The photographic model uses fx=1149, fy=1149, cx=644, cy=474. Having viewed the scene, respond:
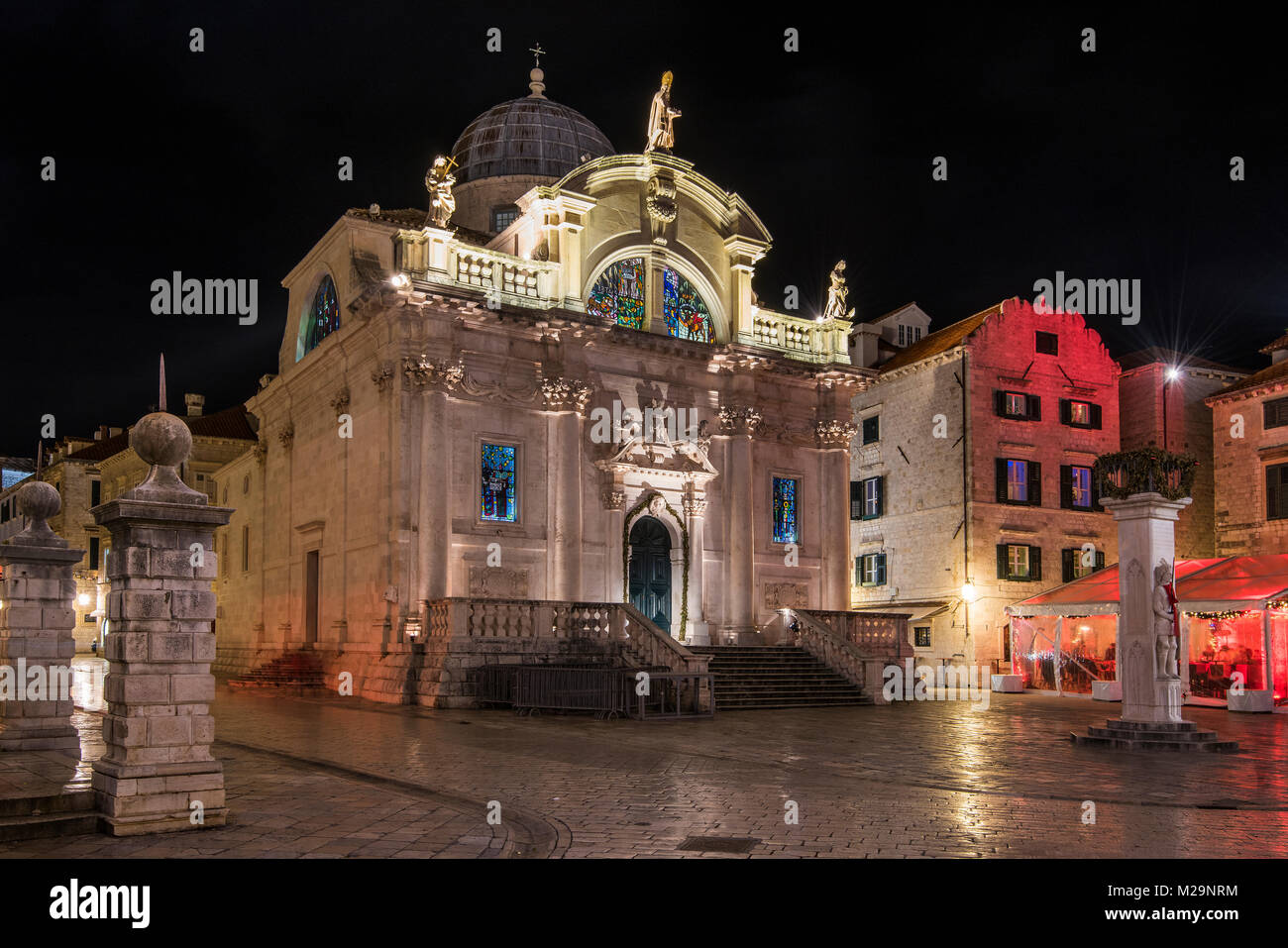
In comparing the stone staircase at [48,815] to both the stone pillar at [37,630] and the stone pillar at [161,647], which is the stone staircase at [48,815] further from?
the stone pillar at [37,630]

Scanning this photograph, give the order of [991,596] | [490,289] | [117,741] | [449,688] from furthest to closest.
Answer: [991,596], [490,289], [449,688], [117,741]

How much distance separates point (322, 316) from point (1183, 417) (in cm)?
3089

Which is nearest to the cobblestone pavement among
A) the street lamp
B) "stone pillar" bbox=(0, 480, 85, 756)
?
"stone pillar" bbox=(0, 480, 85, 756)

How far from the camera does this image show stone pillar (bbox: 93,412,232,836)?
9688 millimetres

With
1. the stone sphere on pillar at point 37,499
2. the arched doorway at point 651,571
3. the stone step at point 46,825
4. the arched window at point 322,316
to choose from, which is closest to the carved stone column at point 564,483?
the arched doorway at point 651,571

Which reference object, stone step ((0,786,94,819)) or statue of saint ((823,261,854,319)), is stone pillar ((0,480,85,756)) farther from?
statue of saint ((823,261,854,319))

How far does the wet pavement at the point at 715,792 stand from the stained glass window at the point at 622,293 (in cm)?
1388

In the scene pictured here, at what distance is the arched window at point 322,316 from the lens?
3281cm

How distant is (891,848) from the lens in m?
8.80

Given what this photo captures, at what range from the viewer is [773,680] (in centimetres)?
2678

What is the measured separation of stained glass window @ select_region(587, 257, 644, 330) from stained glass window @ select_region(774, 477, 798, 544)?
20.7ft

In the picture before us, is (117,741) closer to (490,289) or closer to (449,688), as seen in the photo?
(449,688)

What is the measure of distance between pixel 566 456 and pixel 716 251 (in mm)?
8306
